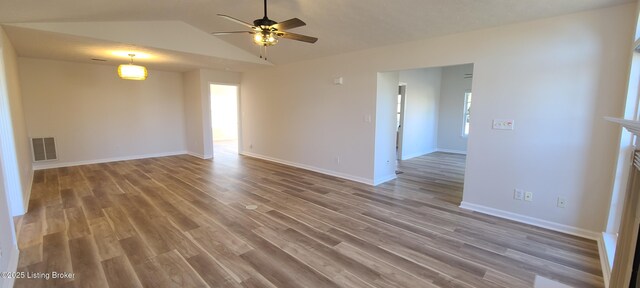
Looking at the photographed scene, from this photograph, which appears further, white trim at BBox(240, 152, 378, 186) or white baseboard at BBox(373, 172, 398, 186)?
white trim at BBox(240, 152, 378, 186)

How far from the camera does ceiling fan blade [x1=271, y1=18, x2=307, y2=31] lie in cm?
269

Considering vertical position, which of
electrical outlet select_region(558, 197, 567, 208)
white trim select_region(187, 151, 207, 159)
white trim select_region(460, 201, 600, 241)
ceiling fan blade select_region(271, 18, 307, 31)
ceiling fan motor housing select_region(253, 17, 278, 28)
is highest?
ceiling fan motor housing select_region(253, 17, 278, 28)

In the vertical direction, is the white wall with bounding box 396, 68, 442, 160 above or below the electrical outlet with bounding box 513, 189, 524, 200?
above

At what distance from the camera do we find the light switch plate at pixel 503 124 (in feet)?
11.0

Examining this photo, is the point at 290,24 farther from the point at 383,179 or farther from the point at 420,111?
the point at 420,111

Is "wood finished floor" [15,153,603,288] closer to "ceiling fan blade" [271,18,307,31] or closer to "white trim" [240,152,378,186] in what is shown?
"white trim" [240,152,378,186]

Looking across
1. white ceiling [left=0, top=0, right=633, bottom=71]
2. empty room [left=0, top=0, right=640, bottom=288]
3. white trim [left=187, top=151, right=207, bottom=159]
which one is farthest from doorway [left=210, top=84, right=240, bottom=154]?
white ceiling [left=0, top=0, right=633, bottom=71]

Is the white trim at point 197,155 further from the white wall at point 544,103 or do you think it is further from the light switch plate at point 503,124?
the light switch plate at point 503,124

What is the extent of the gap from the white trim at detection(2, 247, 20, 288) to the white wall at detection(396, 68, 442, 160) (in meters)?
7.01

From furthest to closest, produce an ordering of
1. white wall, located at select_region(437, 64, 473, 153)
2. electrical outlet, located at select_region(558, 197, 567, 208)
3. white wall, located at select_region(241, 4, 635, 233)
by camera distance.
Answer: white wall, located at select_region(437, 64, 473, 153) < electrical outlet, located at select_region(558, 197, 567, 208) < white wall, located at select_region(241, 4, 635, 233)

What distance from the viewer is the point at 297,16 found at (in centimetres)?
401

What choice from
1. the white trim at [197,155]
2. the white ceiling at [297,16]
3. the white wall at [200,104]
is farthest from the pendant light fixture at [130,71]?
the white trim at [197,155]

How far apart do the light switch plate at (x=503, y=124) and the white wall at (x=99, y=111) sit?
785cm

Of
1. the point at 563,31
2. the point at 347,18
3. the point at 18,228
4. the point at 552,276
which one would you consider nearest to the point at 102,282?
the point at 18,228
